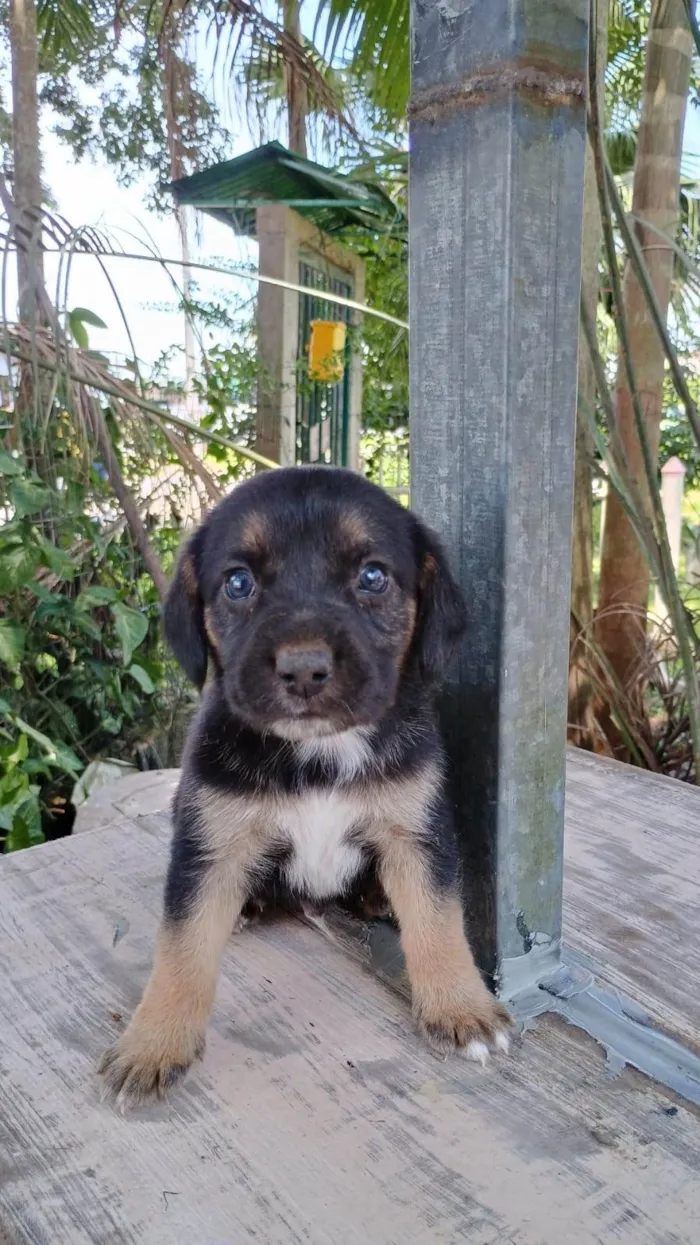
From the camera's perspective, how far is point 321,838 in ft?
6.17

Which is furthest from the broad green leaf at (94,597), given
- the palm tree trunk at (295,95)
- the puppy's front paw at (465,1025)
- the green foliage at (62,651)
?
the palm tree trunk at (295,95)

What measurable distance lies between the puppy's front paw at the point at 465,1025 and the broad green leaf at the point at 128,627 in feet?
7.25

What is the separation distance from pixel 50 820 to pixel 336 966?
2593 millimetres

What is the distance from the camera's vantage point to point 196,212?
774cm

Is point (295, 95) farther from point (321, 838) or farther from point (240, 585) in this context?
point (321, 838)

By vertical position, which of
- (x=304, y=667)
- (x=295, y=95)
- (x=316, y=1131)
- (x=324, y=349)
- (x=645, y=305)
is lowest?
(x=316, y=1131)

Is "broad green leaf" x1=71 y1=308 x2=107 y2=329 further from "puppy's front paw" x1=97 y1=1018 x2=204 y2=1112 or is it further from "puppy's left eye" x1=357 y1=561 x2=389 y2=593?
"puppy's front paw" x1=97 y1=1018 x2=204 y2=1112

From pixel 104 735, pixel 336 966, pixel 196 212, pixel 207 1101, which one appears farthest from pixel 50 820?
pixel 196 212

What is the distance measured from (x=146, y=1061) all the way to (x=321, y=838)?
1.75 feet

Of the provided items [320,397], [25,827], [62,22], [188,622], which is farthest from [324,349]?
[188,622]

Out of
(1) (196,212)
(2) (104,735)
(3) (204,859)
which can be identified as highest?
(1) (196,212)

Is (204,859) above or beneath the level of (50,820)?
above

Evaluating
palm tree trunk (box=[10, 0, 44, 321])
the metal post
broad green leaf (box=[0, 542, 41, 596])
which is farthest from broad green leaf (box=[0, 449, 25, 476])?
the metal post

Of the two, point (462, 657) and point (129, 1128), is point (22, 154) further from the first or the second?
point (129, 1128)
